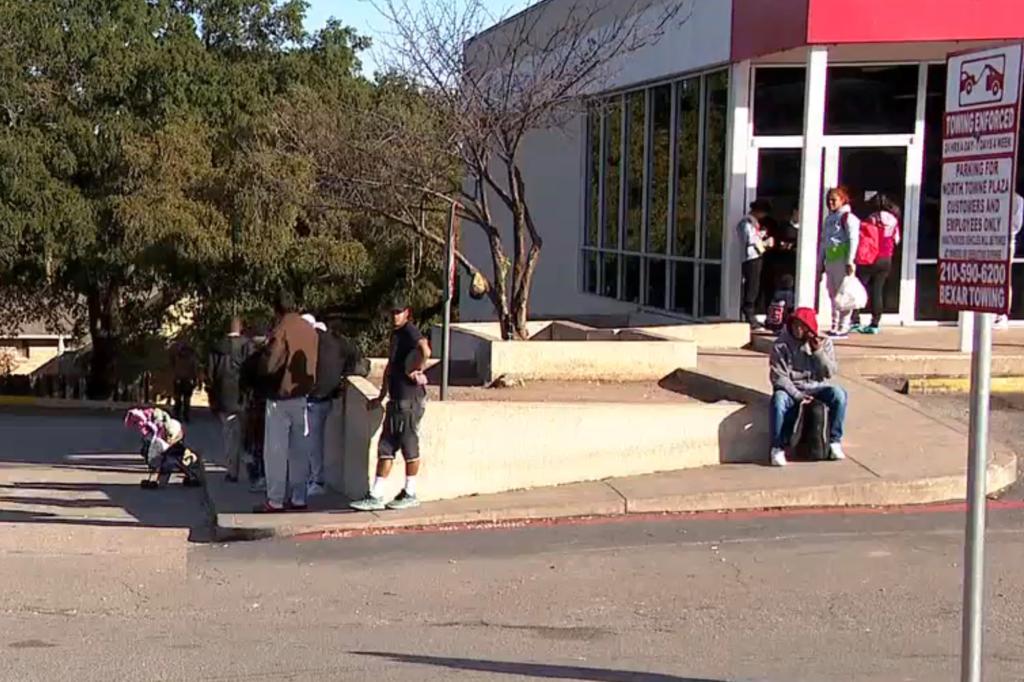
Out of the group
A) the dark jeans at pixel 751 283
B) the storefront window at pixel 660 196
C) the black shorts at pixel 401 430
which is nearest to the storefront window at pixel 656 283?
the storefront window at pixel 660 196

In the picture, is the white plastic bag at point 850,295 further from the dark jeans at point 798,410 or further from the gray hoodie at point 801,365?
the dark jeans at point 798,410

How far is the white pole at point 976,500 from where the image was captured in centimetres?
469

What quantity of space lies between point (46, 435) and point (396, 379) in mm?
11210

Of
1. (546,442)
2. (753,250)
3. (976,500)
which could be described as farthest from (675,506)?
(753,250)

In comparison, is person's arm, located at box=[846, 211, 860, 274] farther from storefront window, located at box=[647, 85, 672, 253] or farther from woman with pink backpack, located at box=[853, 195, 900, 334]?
storefront window, located at box=[647, 85, 672, 253]

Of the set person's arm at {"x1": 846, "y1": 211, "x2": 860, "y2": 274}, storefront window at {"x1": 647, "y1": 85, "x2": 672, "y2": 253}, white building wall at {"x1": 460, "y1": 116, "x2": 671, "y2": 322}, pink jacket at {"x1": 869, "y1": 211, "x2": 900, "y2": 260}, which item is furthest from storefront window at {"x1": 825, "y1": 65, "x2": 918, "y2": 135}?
white building wall at {"x1": 460, "y1": 116, "x2": 671, "y2": 322}

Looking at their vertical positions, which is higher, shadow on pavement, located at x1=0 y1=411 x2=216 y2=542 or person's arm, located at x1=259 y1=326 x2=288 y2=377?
person's arm, located at x1=259 y1=326 x2=288 y2=377

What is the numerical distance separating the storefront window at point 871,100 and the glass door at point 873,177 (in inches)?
10.0

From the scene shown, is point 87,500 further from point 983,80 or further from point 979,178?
point 983,80

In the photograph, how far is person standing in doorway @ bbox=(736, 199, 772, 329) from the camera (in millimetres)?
16219

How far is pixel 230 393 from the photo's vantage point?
12477 mm

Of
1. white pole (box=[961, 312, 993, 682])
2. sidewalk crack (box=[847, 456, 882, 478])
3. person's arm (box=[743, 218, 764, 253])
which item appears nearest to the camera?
white pole (box=[961, 312, 993, 682])

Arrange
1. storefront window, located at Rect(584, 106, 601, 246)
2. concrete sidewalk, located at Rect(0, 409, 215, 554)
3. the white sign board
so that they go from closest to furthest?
the white sign board → concrete sidewalk, located at Rect(0, 409, 215, 554) → storefront window, located at Rect(584, 106, 601, 246)

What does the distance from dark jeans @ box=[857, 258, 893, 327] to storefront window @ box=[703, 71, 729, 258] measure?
2.21m
